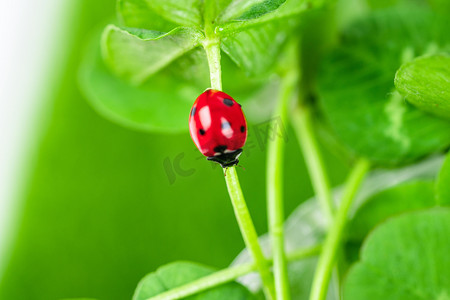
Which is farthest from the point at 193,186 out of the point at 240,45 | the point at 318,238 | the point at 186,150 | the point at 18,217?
the point at 240,45

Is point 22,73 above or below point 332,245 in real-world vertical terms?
above

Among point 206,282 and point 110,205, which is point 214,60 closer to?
point 206,282

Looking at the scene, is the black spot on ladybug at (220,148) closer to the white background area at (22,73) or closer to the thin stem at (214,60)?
the thin stem at (214,60)

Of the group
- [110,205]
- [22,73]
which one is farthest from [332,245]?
[22,73]

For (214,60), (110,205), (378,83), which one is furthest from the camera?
(110,205)

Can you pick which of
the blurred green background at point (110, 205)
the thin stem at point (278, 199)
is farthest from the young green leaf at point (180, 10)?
the blurred green background at point (110, 205)

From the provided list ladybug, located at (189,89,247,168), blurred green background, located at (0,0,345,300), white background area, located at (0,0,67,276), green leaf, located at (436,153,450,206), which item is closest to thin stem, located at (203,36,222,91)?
ladybug, located at (189,89,247,168)

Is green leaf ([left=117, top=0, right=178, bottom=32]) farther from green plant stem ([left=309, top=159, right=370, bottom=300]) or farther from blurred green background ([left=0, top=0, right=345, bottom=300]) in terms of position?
blurred green background ([left=0, top=0, right=345, bottom=300])
